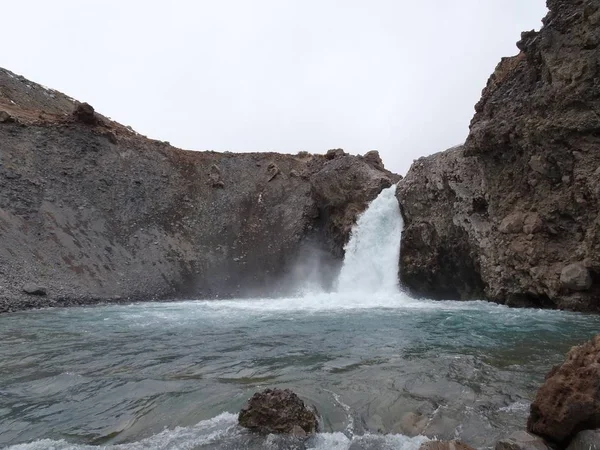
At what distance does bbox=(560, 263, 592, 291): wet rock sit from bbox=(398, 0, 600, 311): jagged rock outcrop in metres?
0.04

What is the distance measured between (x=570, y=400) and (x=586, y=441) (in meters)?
0.46

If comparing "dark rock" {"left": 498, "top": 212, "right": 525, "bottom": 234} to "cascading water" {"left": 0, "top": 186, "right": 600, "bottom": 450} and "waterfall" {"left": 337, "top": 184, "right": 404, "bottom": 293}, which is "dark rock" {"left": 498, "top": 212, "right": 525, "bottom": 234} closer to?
"cascading water" {"left": 0, "top": 186, "right": 600, "bottom": 450}

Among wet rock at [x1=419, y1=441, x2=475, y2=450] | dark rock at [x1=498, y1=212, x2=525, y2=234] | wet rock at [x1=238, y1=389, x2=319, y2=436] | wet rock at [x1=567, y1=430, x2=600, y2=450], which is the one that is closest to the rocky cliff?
dark rock at [x1=498, y1=212, x2=525, y2=234]

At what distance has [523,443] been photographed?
557 centimetres

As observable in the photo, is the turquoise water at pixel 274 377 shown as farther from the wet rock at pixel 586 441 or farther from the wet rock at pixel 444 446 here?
the wet rock at pixel 586 441

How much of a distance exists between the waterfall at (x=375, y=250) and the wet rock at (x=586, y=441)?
78.9 feet

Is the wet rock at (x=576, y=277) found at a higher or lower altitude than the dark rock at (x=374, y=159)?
lower

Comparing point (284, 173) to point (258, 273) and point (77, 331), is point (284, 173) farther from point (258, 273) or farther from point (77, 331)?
point (77, 331)

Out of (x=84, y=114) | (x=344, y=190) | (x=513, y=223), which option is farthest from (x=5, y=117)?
(x=513, y=223)

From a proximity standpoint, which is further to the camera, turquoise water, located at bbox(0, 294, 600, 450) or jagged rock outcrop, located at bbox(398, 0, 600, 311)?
jagged rock outcrop, located at bbox(398, 0, 600, 311)

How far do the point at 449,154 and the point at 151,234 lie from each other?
21966 millimetres

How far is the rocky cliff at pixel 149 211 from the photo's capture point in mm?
28594

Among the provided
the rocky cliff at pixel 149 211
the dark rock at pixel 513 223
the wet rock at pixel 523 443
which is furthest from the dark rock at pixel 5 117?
the wet rock at pixel 523 443

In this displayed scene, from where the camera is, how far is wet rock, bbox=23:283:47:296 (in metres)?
24.2
